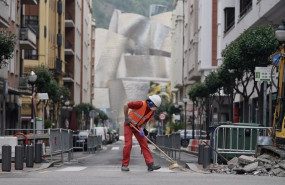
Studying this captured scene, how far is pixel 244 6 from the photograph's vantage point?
5019cm

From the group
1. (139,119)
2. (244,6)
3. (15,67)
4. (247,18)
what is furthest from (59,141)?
(15,67)

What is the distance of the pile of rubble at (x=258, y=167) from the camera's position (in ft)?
60.7

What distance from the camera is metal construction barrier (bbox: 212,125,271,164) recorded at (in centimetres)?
2469

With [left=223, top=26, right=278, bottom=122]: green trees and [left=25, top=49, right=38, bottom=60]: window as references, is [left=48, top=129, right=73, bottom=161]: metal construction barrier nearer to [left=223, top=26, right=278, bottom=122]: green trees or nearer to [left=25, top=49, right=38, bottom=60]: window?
[left=223, top=26, right=278, bottom=122]: green trees

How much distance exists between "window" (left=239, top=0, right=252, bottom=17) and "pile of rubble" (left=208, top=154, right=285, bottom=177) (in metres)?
26.9

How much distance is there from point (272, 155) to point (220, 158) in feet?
16.9

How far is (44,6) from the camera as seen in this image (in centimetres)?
7438

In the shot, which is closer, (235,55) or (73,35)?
(235,55)

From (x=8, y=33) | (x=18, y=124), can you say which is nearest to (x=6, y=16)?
(x=8, y=33)

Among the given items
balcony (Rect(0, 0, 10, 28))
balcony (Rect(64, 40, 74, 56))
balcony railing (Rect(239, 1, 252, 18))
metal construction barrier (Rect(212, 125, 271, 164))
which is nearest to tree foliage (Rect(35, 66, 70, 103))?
balcony (Rect(0, 0, 10, 28))

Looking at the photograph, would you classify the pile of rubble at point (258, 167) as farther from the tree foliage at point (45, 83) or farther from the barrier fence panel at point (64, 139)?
the tree foliage at point (45, 83)

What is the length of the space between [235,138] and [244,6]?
1043 inches

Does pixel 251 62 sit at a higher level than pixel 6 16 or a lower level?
lower

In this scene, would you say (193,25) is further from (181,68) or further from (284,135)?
(284,135)
